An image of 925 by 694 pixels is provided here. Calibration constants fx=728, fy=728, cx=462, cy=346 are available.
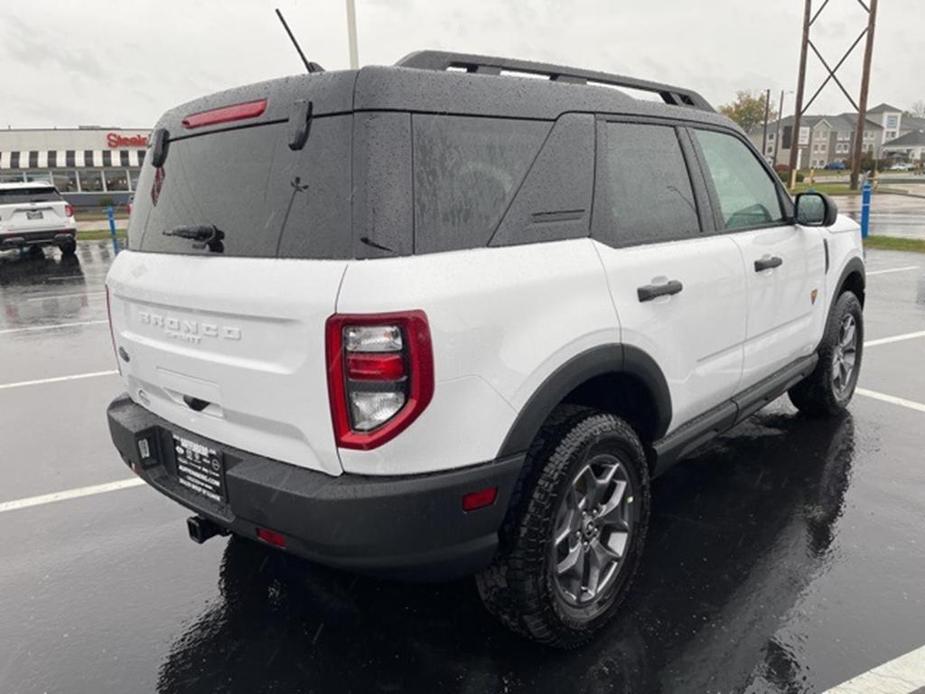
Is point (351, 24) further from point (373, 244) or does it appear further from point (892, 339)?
point (373, 244)

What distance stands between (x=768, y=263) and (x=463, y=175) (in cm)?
197

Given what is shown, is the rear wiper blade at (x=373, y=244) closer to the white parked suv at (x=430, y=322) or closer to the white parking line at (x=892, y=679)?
the white parked suv at (x=430, y=322)

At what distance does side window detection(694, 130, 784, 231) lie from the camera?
11.2 ft

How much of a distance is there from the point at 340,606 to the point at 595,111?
7.11ft

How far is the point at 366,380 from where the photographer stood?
2.01 m

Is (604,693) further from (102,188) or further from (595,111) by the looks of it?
(102,188)

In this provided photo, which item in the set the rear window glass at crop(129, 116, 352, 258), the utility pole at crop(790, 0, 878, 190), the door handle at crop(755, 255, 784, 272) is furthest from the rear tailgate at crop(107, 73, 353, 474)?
the utility pole at crop(790, 0, 878, 190)

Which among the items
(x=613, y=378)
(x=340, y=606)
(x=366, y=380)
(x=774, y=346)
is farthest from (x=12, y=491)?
(x=774, y=346)

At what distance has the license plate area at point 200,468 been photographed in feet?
7.98

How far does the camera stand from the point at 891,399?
520cm

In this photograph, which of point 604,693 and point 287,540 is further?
point 604,693

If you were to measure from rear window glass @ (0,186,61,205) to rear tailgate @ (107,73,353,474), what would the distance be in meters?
16.3

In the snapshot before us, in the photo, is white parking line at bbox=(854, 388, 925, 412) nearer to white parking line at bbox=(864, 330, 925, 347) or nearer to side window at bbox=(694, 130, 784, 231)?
white parking line at bbox=(864, 330, 925, 347)

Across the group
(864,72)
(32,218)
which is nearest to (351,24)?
(32,218)
